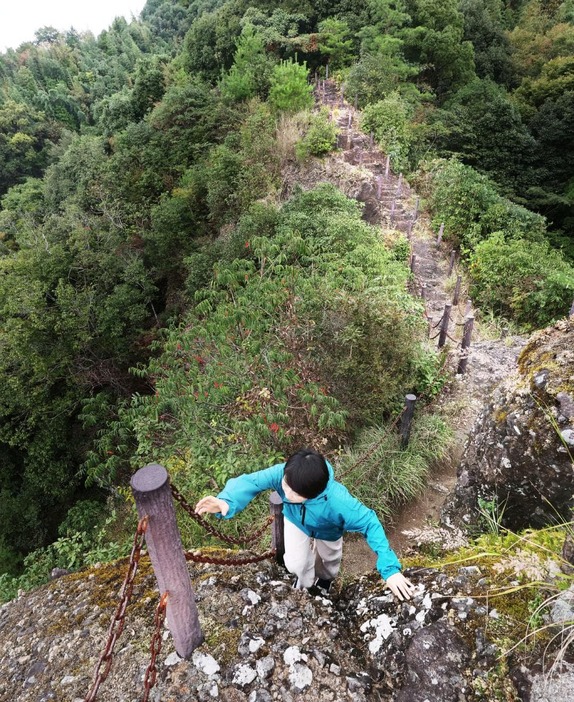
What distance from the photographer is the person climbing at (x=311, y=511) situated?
7.08 feet

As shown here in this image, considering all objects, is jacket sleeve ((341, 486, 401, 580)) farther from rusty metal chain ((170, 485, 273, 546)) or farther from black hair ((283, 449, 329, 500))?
rusty metal chain ((170, 485, 273, 546))

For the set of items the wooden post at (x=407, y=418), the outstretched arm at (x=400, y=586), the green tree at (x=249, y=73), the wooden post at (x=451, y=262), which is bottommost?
the wooden post at (x=407, y=418)

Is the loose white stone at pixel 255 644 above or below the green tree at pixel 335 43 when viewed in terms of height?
below

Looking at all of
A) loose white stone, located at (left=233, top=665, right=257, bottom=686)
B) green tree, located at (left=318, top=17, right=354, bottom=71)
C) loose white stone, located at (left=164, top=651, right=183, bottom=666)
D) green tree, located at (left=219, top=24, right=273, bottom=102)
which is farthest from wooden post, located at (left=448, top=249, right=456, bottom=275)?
green tree, located at (left=318, top=17, right=354, bottom=71)

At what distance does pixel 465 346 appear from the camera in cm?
734

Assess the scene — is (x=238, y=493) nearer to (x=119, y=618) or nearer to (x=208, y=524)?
(x=208, y=524)

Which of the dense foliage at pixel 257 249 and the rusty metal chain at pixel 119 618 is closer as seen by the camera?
the rusty metal chain at pixel 119 618

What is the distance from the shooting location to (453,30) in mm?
19125

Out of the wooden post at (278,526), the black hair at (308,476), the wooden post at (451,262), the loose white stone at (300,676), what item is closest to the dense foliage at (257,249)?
the wooden post at (451,262)

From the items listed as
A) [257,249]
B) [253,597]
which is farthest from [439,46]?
[253,597]

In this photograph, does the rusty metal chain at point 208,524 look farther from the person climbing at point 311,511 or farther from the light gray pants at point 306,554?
the light gray pants at point 306,554

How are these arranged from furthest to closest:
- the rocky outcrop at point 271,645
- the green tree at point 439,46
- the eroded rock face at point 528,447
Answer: the green tree at point 439,46 < the eroded rock face at point 528,447 < the rocky outcrop at point 271,645

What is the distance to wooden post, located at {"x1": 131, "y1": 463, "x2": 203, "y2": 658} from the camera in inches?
63.4

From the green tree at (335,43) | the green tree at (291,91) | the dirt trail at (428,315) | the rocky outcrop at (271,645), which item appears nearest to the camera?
the rocky outcrop at (271,645)
